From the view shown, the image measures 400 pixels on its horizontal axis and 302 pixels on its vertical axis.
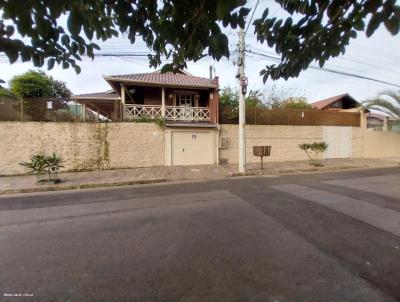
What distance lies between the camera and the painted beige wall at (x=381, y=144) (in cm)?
1870

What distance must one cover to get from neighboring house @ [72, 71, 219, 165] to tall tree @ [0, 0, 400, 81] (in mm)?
11923

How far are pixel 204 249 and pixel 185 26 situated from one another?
2.92m

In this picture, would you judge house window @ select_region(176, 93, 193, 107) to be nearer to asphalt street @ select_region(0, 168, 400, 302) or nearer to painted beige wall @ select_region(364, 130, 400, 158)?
asphalt street @ select_region(0, 168, 400, 302)

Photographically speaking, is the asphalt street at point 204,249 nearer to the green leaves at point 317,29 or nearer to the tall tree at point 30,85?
the green leaves at point 317,29

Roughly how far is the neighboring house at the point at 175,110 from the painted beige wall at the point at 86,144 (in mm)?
773

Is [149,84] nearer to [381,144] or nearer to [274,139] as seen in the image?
[274,139]

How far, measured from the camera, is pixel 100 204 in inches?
261

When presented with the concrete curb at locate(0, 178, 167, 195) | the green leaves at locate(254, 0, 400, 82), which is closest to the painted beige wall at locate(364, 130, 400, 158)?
the concrete curb at locate(0, 178, 167, 195)

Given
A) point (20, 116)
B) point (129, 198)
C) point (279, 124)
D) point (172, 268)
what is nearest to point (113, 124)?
point (20, 116)

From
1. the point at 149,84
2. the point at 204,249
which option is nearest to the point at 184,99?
the point at 149,84

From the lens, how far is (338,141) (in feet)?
58.4

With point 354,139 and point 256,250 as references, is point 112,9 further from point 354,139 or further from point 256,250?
point 354,139

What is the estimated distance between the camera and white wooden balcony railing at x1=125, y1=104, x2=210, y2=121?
15731mm

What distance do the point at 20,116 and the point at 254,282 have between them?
13.8m
